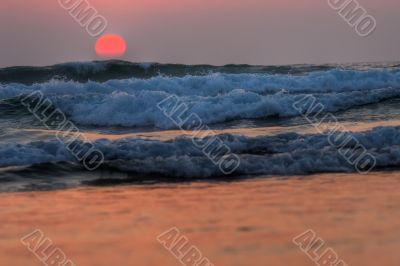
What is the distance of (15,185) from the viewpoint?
27.6ft

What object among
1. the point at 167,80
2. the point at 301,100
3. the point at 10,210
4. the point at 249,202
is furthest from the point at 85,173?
the point at 167,80

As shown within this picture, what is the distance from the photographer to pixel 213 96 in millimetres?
20750

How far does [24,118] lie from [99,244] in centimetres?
1128

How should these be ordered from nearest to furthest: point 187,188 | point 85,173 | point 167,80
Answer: point 187,188 < point 85,173 < point 167,80

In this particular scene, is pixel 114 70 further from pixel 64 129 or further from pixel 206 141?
pixel 206 141

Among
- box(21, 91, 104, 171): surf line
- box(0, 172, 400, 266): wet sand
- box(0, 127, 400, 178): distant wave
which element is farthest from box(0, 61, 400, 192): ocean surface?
box(0, 172, 400, 266): wet sand

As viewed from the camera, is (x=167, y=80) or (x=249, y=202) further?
(x=167, y=80)

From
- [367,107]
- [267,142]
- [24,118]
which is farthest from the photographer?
[367,107]

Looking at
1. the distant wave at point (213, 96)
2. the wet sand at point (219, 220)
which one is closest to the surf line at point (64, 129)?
the distant wave at point (213, 96)

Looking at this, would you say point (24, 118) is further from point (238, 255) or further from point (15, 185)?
point (238, 255)

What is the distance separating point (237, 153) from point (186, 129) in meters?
4.32

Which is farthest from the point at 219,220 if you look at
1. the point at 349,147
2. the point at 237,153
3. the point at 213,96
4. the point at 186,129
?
the point at 213,96

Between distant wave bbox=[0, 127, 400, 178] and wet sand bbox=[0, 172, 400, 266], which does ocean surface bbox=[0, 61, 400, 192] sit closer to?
distant wave bbox=[0, 127, 400, 178]

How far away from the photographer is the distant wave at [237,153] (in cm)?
925
